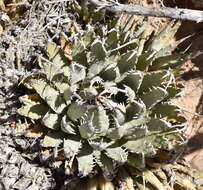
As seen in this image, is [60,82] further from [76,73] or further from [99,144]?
[99,144]

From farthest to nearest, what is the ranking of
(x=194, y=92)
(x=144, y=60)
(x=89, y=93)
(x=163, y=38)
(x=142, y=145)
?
(x=194, y=92) < (x=163, y=38) < (x=144, y=60) < (x=142, y=145) < (x=89, y=93)

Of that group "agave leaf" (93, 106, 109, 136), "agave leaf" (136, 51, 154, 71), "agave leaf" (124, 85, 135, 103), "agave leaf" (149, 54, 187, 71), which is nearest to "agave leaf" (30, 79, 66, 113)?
"agave leaf" (93, 106, 109, 136)

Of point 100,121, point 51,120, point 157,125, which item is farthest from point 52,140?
point 157,125

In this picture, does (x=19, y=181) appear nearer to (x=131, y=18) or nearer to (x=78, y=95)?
(x=78, y=95)

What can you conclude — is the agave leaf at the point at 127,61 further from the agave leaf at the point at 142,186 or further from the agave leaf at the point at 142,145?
the agave leaf at the point at 142,186

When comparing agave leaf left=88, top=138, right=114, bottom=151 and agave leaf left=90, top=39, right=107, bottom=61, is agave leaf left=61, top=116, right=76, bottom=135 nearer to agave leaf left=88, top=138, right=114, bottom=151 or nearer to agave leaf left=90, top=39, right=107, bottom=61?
agave leaf left=88, top=138, right=114, bottom=151

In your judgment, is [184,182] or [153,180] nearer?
[153,180]
